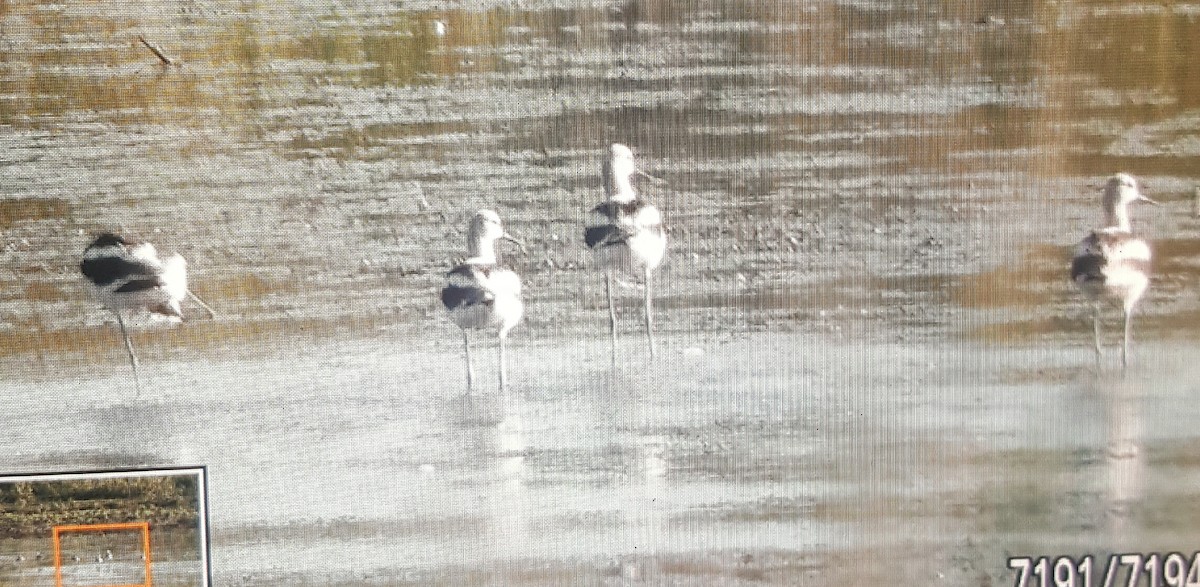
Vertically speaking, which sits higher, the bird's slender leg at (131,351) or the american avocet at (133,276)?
the american avocet at (133,276)

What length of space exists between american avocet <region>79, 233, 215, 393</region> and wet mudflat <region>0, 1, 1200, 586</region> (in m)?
0.01

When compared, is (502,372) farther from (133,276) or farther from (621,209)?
(133,276)

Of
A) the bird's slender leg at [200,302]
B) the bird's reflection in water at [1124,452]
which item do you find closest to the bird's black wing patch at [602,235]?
the bird's slender leg at [200,302]

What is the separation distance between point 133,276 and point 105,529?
0.66 ft

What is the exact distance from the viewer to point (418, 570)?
663mm

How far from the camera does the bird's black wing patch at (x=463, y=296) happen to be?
649 mm

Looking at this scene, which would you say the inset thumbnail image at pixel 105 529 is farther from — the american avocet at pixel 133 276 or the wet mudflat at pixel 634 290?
the american avocet at pixel 133 276

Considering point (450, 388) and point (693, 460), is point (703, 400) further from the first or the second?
point (450, 388)

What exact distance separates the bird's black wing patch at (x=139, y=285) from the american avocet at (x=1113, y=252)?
2.37 feet

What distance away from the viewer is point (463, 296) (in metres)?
0.65

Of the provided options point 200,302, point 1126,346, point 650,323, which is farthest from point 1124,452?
point 200,302

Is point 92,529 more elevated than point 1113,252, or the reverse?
point 1113,252

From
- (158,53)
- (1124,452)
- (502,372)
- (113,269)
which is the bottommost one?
(1124,452)

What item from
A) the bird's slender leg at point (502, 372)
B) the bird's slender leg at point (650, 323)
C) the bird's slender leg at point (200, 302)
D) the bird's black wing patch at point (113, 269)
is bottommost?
the bird's slender leg at point (502, 372)
